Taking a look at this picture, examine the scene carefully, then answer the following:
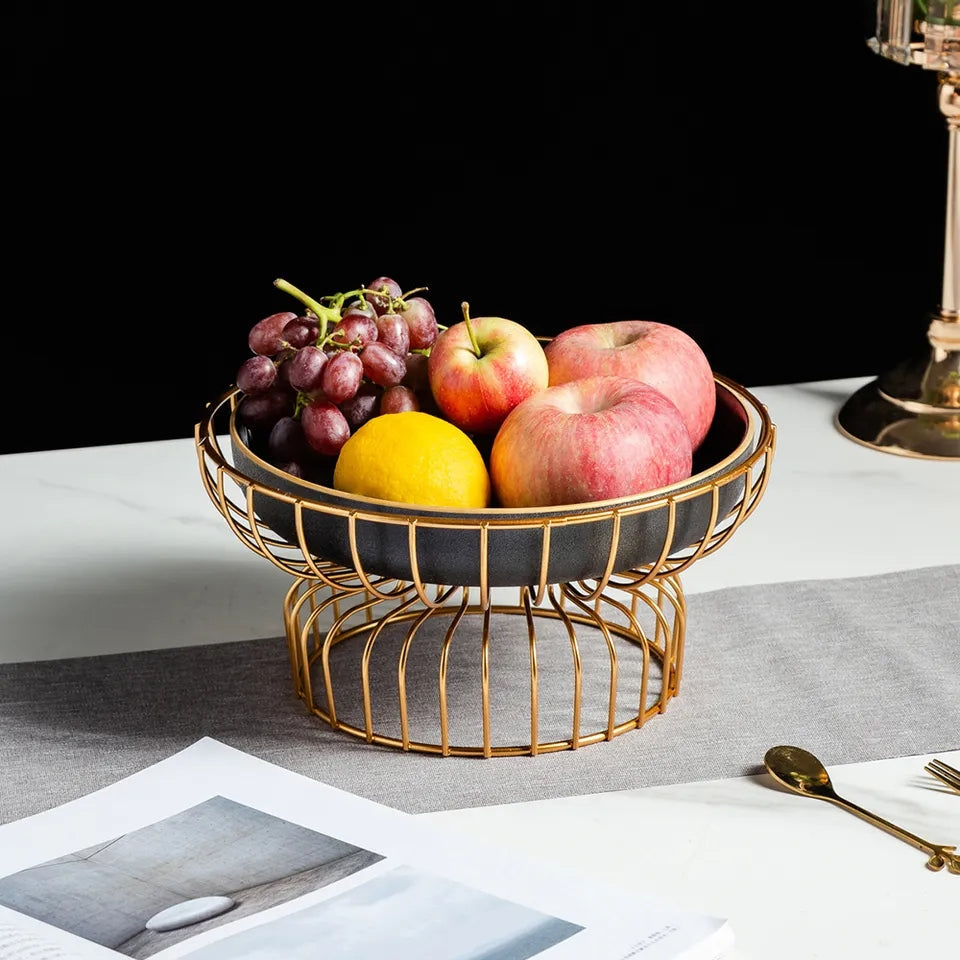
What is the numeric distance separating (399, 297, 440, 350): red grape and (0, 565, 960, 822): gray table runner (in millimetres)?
239

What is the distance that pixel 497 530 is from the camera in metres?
0.91

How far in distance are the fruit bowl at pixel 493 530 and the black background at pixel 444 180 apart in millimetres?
1508

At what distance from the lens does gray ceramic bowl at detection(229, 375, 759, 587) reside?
913mm

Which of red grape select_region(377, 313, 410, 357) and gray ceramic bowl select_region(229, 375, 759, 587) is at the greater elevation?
red grape select_region(377, 313, 410, 357)

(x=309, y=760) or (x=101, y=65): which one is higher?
(x=101, y=65)

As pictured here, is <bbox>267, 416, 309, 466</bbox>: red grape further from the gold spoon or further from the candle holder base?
the candle holder base

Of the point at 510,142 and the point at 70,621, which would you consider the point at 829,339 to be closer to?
the point at 510,142

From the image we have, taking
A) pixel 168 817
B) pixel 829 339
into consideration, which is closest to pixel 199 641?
pixel 168 817

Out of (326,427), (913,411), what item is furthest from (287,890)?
(913,411)

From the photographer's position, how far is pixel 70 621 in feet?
4.00

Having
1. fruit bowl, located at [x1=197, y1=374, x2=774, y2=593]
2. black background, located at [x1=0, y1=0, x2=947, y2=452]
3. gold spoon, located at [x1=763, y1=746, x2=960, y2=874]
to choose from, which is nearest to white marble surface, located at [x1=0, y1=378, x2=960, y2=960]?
gold spoon, located at [x1=763, y1=746, x2=960, y2=874]

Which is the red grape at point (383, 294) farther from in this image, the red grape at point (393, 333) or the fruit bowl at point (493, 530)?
the fruit bowl at point (493, 530)

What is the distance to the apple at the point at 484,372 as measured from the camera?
3.42 ft

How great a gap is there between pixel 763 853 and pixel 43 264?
195 cm
